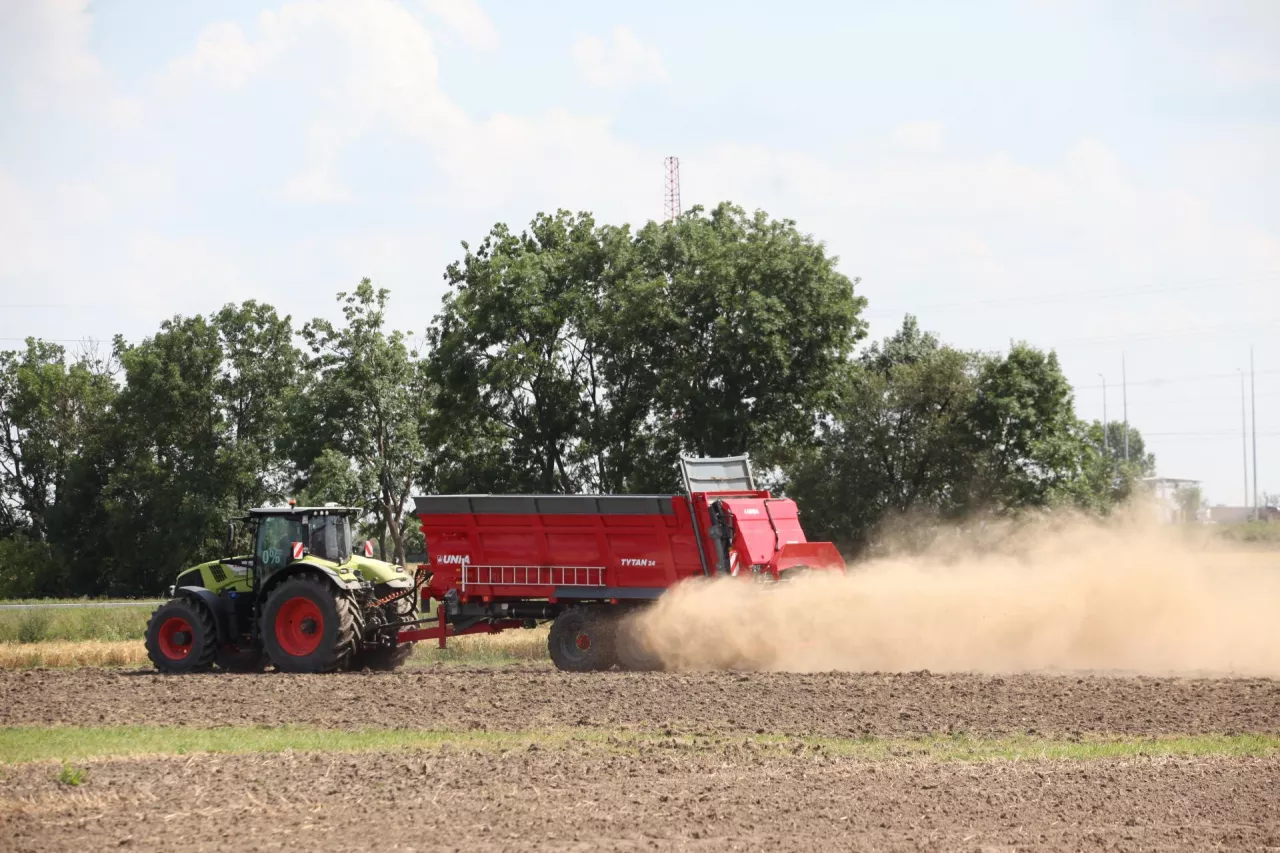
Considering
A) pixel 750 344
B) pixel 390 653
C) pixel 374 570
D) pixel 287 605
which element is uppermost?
pixel 750 344

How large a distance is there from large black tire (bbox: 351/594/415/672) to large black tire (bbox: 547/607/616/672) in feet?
8.73

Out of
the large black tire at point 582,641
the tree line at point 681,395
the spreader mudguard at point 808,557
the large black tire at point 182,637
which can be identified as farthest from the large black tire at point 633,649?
the tree line at point 681,395

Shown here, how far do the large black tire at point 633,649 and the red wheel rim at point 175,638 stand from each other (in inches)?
282

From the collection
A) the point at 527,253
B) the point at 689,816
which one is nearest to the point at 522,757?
the point at 689,816

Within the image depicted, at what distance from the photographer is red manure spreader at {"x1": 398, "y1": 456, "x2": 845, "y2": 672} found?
2122 centimetres

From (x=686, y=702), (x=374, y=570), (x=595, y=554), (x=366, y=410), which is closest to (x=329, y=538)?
(x=374, y=570)

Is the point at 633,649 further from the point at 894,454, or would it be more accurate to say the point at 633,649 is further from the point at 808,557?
the point at 894,454

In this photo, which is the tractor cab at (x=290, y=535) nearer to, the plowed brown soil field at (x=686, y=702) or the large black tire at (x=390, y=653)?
the large black tire at (x=390, y=653)

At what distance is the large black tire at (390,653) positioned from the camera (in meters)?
22.3

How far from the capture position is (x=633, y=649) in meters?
21.5

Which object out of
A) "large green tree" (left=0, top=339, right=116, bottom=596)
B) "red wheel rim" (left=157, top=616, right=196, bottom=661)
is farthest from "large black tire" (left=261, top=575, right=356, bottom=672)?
"large green tree" (left=0, top=339, right=116, bottom=596)

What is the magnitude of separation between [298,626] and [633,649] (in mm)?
5512

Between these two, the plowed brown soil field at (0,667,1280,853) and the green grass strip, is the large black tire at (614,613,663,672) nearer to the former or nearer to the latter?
the plowed brown soil field at (0,667,1280,853)

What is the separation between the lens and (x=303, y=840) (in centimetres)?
965
